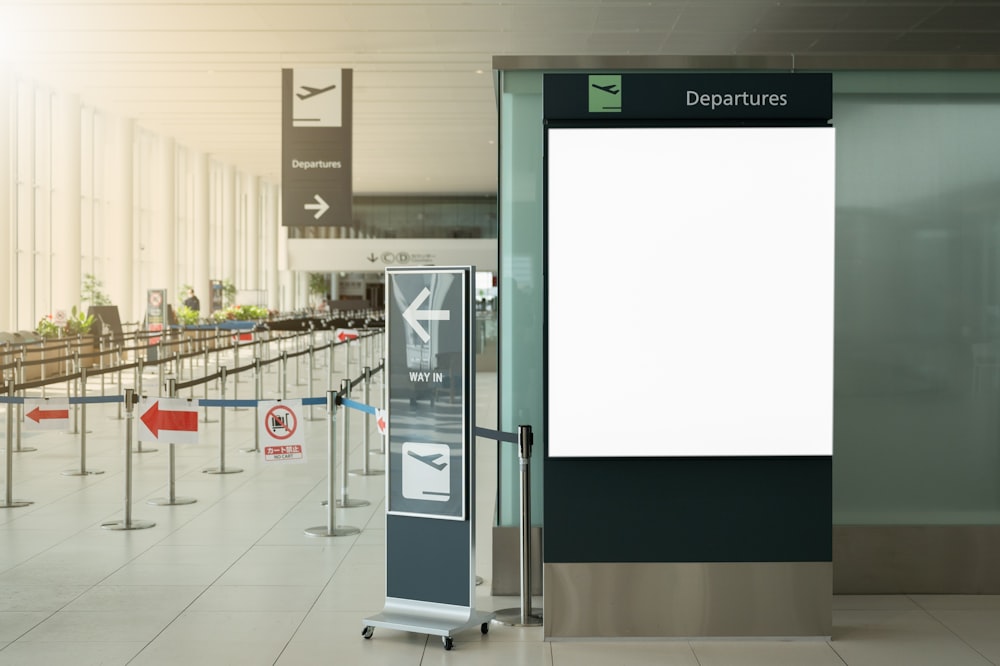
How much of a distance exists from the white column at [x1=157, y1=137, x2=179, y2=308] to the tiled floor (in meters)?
24.3

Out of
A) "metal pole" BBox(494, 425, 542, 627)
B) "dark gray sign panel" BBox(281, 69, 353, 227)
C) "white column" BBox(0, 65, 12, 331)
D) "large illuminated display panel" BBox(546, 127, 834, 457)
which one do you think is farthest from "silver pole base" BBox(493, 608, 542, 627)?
"white column" BBox(0, 65, 12, 331)

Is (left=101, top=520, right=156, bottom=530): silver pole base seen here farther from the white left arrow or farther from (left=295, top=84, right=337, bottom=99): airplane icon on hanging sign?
(left=295, top=84, right=337, bottom=99): airplane icon on hanging sign

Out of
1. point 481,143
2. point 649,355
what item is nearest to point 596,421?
point 649,355

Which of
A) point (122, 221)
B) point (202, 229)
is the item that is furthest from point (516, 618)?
point (202, 229)

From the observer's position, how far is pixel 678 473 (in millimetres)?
4930

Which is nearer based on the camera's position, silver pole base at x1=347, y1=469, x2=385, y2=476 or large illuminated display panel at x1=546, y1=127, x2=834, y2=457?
large illuminated display panel at x1=546, y1=127, x2=834, y2=457

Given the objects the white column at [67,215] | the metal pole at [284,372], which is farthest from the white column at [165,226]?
the metal pole at [284,372]

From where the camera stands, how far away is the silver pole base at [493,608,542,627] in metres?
5.21

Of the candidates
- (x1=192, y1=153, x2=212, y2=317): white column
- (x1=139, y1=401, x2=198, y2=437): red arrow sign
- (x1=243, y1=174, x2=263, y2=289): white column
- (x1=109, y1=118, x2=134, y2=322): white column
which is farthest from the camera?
(x1=243, y1=174, x2=263, y2=289): white column

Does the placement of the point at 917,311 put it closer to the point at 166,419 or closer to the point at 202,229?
the point at 166,419

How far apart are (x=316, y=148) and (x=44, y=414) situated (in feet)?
26.3

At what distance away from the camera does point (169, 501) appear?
27.6 feet

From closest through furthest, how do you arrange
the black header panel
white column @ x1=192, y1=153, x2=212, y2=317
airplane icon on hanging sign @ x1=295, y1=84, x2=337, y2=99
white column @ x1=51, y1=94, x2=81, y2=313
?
the black header panel < airplane icon on hanging sign @ x1=295, y1=84, x2=337, y2=99 < white column @ x1=51, y1=94, x2=81, y2=313 < white column @ x1=192, y1=153, x2=212, y2=317

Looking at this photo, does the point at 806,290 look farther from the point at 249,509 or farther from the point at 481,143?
the point at 481,143
